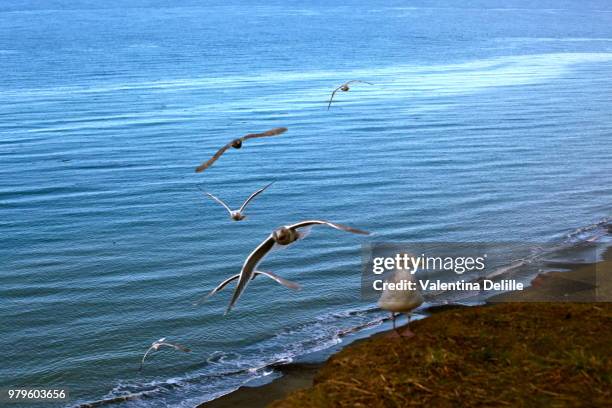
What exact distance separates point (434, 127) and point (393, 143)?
10.5 feet

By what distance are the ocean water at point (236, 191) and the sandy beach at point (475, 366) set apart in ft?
6.31

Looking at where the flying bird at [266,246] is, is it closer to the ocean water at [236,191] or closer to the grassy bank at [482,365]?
the grassy bank at [482,365]

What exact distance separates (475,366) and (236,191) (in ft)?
46.2

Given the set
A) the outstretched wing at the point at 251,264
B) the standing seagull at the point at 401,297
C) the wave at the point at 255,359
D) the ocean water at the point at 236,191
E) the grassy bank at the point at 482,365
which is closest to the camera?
the outstretched wing at the point at 251,264

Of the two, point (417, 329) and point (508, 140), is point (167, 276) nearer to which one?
point (417, 329)

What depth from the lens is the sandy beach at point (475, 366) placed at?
775 cm

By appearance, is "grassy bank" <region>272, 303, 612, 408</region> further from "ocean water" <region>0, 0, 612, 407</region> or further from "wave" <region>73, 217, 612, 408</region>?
"ocean water" <region>0, 0, 612, 407</region>

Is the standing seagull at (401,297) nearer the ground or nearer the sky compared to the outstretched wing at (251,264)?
nearer the ground

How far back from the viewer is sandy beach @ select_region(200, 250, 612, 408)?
25.4ft

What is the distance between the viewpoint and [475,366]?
831 cm

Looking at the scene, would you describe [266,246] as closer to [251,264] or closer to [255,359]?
[251,264]

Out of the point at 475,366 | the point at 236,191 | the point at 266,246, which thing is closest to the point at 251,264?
the point at 266,246

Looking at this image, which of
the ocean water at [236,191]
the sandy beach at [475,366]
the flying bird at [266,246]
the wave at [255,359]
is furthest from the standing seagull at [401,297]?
the ocean water at [236,191]

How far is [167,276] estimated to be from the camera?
50.0 ft
